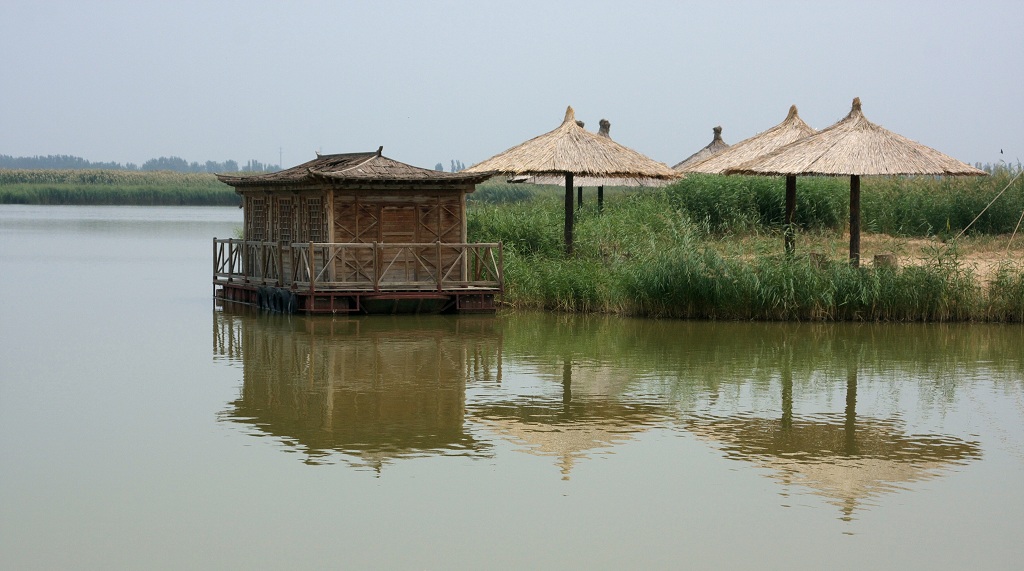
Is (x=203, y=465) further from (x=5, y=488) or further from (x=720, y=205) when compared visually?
(x=720, y=205)

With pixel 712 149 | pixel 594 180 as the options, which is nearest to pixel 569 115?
pixel 594 180

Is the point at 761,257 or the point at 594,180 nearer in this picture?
the point at 761,257

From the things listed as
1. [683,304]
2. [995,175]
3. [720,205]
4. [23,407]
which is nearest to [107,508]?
[23,407]

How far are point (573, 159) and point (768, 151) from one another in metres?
4.06

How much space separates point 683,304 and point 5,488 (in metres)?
14.9

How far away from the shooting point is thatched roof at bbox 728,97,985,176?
2436 centimetres

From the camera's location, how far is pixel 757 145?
28578 millimetres

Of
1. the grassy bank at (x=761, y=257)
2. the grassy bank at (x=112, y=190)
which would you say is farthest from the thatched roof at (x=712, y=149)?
the grassy bank at (x=112, y=190)

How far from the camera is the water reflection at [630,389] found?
510 inches

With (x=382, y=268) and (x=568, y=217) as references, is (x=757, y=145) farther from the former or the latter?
(x=382, y=268)

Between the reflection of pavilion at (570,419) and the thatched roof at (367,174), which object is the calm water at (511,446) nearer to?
the reflection of pavilion at (570,419)

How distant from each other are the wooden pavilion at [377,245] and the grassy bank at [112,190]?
59.3 m

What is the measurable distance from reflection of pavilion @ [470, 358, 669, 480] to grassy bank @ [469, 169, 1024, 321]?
7.30m

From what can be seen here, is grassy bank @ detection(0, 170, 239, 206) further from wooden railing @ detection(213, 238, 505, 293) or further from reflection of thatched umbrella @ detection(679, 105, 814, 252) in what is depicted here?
wooden railing @ detection(213, 238, 505, 293)
